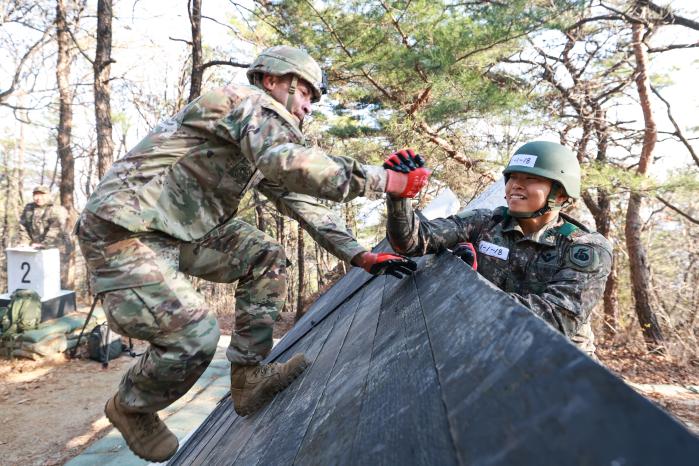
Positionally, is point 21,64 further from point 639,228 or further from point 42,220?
point 639,228

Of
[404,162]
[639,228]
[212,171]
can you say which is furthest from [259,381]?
[639,228]

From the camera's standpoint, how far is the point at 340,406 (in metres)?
1.38

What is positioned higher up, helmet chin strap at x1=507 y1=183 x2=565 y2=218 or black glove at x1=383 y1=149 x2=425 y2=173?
black glove at x1=383 y1=149 x2=425 y2=173

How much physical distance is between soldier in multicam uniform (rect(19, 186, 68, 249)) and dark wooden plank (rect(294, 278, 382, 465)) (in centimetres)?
1120

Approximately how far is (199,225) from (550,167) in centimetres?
196

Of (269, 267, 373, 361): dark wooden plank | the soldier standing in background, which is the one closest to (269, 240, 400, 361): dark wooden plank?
(269, 267, 373, 361): dark wooden plank

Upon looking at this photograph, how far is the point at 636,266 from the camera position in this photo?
10.1 meters

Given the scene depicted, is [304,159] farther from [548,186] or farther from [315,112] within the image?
[315,112]

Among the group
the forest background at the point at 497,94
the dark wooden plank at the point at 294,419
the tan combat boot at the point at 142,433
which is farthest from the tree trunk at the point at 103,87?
the dark wooden plank at the point at 294,419

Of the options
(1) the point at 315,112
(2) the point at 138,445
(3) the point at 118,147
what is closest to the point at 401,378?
(2) the point at 138,445

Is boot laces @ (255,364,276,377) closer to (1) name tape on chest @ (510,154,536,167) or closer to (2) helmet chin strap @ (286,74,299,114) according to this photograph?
(2) helmet chin strap @ (286,74,299,114)

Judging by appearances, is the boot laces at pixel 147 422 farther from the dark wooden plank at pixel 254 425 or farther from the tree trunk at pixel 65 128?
the tree trunk at pixel 65 128

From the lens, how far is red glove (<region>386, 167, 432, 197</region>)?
2145 millimetres

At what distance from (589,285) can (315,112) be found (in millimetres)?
12344
